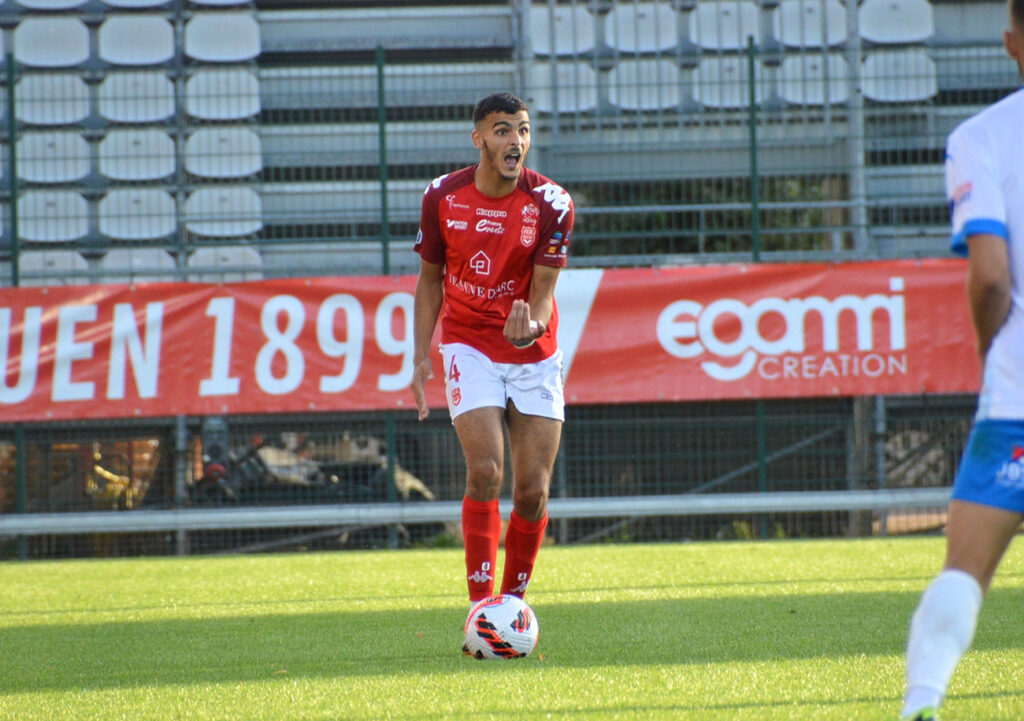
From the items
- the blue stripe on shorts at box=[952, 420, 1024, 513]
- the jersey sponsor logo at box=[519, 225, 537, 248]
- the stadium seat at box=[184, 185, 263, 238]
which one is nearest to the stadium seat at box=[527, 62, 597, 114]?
the stadium seat at box=[184, 185, 263, 238]

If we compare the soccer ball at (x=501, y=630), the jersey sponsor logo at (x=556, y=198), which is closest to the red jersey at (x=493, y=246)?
the jersey sponsor logo at (x=556, y=198)

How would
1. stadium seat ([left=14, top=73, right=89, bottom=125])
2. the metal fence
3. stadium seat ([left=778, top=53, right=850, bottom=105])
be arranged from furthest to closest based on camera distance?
stadium seat ([left=14, top=73, right=89, bottom=125]) < stadium seat ([left=778, top=53, right=850, bottom=105]) < the metal fence

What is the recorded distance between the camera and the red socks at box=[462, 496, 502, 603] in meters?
4.89

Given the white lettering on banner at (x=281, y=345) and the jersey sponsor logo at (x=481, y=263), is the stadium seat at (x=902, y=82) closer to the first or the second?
the white lettering on banner at (x=281, y=345)

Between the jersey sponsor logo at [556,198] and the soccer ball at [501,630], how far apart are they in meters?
1.51

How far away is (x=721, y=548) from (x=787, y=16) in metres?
7.76

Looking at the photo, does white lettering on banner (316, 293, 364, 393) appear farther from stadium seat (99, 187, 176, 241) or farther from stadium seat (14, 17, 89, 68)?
stadium seat (14, 17, 89, 68)

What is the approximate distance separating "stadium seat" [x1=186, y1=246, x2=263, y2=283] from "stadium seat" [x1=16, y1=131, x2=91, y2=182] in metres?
1.45

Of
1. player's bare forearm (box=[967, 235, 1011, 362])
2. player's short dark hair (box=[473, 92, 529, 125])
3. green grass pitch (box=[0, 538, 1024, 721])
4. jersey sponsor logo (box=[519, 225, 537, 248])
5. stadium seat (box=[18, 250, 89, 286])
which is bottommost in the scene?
green grass pitch (box=[0, 538, 1024, 721])

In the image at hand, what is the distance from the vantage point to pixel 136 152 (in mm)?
13391

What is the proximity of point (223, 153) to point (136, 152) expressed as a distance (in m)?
2.20

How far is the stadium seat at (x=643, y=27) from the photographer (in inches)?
571

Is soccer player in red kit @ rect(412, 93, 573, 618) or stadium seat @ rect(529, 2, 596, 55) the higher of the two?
stadium seat @ rect(529, 2, 596, 55)

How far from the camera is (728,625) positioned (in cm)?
523
